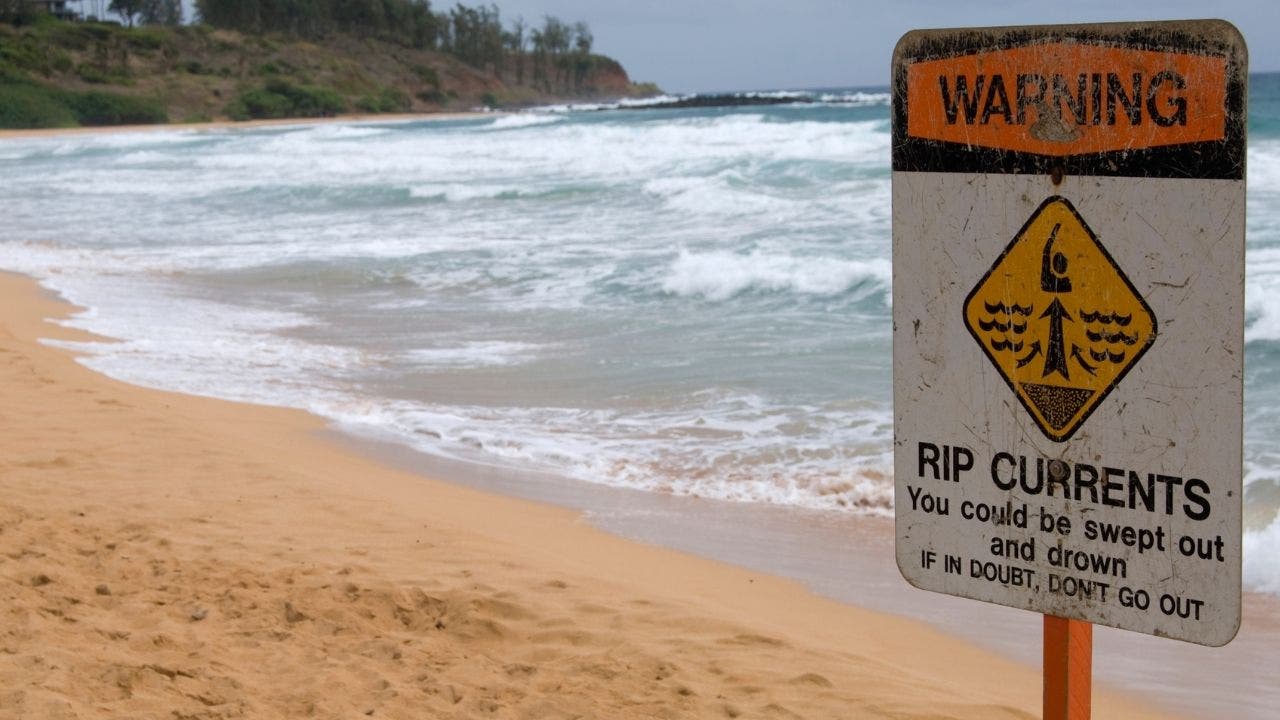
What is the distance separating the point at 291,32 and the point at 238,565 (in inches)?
5001

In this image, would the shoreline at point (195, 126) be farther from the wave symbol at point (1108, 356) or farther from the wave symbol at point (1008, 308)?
the wave symbol at point (1108, 356)

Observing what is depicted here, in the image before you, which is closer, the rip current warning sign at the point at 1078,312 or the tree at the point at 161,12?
the rip current warning sign at the point at 1078,312

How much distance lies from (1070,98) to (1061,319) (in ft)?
1.00

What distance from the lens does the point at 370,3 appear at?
412 feet

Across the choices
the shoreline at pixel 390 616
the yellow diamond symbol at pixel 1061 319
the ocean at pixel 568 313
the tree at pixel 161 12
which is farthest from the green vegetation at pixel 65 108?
the yellow diamond symbol at pixel 1061 319

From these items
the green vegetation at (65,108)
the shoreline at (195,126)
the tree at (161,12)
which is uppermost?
the tree at (161,12)

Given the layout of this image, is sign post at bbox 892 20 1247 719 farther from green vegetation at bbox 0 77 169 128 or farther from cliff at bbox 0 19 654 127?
cliff at bbox 0 19 654 127

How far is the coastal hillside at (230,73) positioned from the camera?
268ft

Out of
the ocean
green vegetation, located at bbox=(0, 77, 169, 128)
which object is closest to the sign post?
the ocean

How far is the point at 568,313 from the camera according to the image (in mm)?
12469

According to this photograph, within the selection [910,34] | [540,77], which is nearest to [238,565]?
[910,34]

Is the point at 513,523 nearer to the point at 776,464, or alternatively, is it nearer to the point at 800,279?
the point at 776,464

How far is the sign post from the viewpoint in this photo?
1731 millimetres

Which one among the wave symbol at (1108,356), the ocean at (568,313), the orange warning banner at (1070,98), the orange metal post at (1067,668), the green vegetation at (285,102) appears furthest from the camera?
the green vegetation at (285,102)
